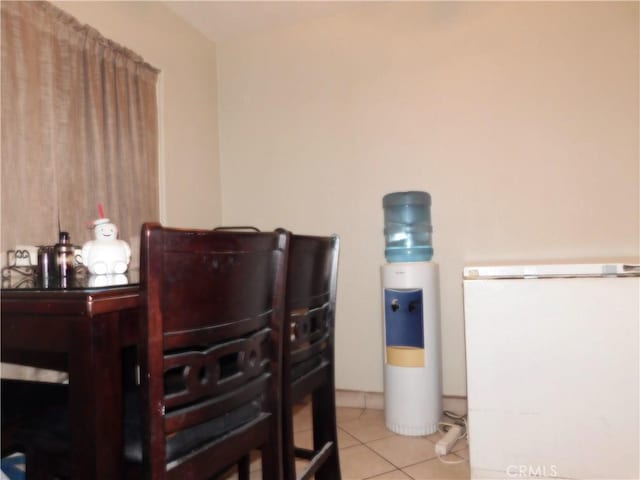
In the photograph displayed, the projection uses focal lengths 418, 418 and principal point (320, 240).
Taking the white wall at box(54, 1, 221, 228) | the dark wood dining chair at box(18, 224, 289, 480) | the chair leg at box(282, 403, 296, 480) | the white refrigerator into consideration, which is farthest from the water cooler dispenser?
the white wall at box(54, 1, 221, 228)

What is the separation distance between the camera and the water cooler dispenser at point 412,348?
2008 millimetres

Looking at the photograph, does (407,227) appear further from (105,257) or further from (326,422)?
(105,257)

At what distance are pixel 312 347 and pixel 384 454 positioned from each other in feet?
2.78

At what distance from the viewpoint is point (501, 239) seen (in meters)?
2.22

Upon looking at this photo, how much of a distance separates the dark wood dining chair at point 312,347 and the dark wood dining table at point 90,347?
421 mm

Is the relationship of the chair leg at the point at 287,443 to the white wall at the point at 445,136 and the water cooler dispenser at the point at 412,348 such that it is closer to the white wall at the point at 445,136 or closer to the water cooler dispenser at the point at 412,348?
the water cooler dispenser at the point at 412,348

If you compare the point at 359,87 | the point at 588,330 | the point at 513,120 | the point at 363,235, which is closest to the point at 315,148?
the point at 359,87

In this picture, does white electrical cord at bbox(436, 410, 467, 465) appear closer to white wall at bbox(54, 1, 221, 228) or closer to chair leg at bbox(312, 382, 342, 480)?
chair leg at bbox(312, 382, 342, 480)

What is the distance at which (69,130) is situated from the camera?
1.81 meters

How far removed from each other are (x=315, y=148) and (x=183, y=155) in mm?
802

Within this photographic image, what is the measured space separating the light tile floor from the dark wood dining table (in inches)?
43.4

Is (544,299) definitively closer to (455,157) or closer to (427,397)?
(427,397)

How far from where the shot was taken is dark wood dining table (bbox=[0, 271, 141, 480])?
75 cm

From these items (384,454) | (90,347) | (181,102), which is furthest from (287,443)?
(181,102)
